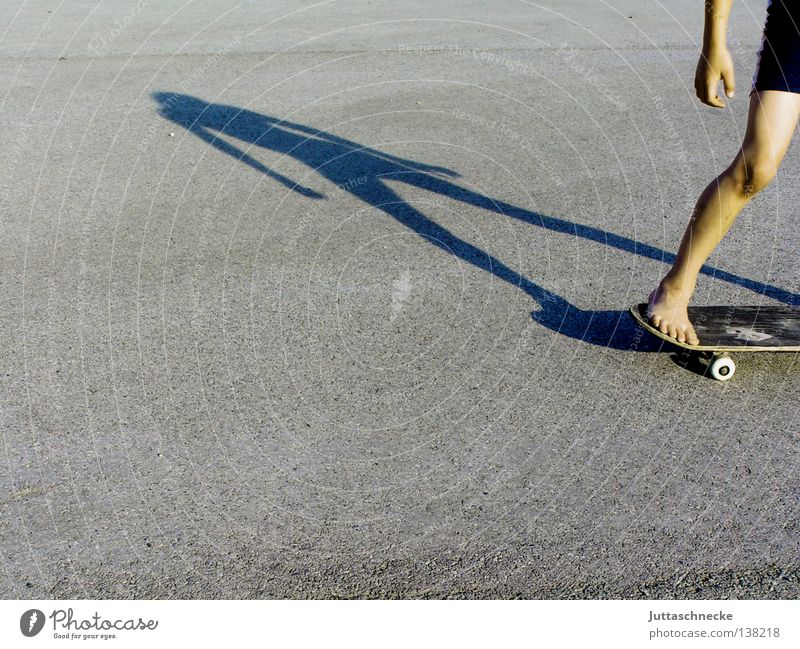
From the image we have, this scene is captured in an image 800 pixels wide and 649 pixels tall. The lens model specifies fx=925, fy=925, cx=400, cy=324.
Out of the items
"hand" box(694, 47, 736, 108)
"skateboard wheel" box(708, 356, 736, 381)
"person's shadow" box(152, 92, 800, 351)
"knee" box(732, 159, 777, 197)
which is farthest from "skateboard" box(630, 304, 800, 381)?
"hand" box(694, 47, 736, 108)

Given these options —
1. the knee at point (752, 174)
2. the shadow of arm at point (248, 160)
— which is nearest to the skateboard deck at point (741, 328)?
the knee at point (752, 174)

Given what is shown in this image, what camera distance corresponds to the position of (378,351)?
4168 mm

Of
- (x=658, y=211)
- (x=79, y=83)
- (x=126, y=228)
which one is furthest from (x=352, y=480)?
(x=79, y=83)

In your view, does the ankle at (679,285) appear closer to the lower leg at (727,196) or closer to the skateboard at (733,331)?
the lower leg at (727,196)

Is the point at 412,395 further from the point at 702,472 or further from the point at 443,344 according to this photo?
the point at 702,472

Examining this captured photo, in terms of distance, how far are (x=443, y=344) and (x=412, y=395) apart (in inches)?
18.1

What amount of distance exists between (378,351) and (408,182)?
230cm

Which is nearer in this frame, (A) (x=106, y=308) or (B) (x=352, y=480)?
(B) (x=352, y=480)

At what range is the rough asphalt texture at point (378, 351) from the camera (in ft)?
9.74

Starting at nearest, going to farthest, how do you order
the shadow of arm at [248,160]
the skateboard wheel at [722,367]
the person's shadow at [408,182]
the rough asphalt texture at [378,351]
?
the rough asphalt texture at [378,351]
the skateboard wheel at [722,367]
the person's shadow at [408,182]
the shadow of arm at [248,160]

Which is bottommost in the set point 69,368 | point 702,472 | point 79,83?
point 702,472

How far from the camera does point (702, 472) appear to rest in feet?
11.0

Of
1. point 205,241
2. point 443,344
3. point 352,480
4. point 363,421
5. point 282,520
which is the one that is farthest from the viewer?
point 205,241

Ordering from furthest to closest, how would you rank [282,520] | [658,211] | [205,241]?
[658,211] → [205,241] → [282,520]
